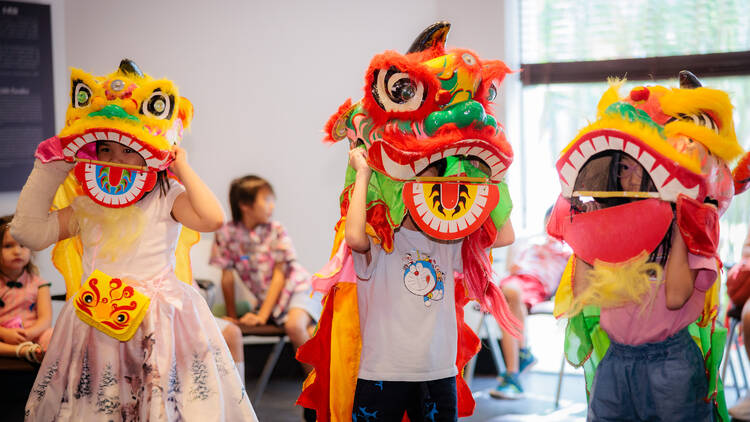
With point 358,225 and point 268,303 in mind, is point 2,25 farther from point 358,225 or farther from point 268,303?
point 358,225

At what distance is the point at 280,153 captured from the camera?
4.68 meters

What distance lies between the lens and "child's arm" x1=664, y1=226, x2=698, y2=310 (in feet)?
6.39

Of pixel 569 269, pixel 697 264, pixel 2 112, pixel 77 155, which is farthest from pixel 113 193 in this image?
pixel 2 112

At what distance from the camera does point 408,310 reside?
82.9 inches

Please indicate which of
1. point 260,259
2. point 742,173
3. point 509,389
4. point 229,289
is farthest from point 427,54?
point 509,389

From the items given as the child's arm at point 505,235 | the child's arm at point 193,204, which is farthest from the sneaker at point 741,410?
the child's arm at point 193,204

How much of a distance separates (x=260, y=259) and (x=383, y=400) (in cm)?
223

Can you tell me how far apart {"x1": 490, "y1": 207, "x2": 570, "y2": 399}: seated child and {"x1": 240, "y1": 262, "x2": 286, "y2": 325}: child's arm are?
46.8 inches

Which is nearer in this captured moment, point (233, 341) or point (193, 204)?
point (193, 204)

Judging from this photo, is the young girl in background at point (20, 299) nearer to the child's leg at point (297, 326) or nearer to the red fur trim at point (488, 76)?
the child's leg at point (297, 326)

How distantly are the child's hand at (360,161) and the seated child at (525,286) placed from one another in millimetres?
2100

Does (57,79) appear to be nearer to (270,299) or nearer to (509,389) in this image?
(270,299)

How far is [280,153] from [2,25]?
1.67m

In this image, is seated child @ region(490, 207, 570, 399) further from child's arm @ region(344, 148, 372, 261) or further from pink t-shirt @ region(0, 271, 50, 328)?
pink t-shirt @ region(0, 271, 50, 328)
